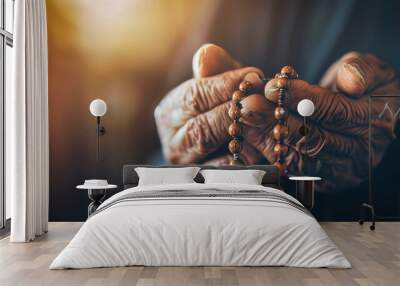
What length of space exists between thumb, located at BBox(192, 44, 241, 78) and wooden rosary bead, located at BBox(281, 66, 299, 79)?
1.93 feet

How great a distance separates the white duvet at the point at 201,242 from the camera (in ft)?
15.3

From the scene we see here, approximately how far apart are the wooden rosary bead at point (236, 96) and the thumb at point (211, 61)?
33 cm

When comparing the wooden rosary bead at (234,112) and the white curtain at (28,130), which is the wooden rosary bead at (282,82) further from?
the white curtain at (28,130)

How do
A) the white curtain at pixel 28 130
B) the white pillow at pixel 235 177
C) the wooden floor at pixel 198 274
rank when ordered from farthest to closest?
the white pillow at pixel 235 177, the white curtain at pixel 28 130, the wooden floor at pixel 198 274

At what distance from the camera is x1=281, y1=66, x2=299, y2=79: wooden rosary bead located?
24.6 ft

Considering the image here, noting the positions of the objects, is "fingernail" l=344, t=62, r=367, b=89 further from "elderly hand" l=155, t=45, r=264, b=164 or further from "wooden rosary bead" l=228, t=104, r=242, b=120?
"wooden rosary bead" l=228, t=104, r=242, b=120

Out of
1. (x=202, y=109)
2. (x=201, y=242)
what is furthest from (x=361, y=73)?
(x=201, y=242)

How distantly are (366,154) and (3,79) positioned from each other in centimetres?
Answer: 465

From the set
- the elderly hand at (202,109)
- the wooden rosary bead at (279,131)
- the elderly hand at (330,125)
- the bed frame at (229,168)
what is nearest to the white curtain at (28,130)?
the bed frame at (229,168)

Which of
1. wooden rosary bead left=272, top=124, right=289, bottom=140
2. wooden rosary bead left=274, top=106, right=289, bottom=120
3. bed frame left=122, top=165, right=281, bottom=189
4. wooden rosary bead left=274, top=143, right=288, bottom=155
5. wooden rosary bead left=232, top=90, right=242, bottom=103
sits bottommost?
bed frame left=122, top=165, right=281, bottom=189

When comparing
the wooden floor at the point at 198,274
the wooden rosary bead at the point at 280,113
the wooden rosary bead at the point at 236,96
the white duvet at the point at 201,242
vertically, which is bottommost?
the wooden floor at the point at 198,274

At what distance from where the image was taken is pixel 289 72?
296 inches

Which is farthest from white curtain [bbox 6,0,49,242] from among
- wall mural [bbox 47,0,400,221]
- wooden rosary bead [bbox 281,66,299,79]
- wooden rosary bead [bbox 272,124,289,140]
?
wooden rosary bead [bbox 281,66,299,79]

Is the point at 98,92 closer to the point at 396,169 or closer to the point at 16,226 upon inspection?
the point at 16,226
